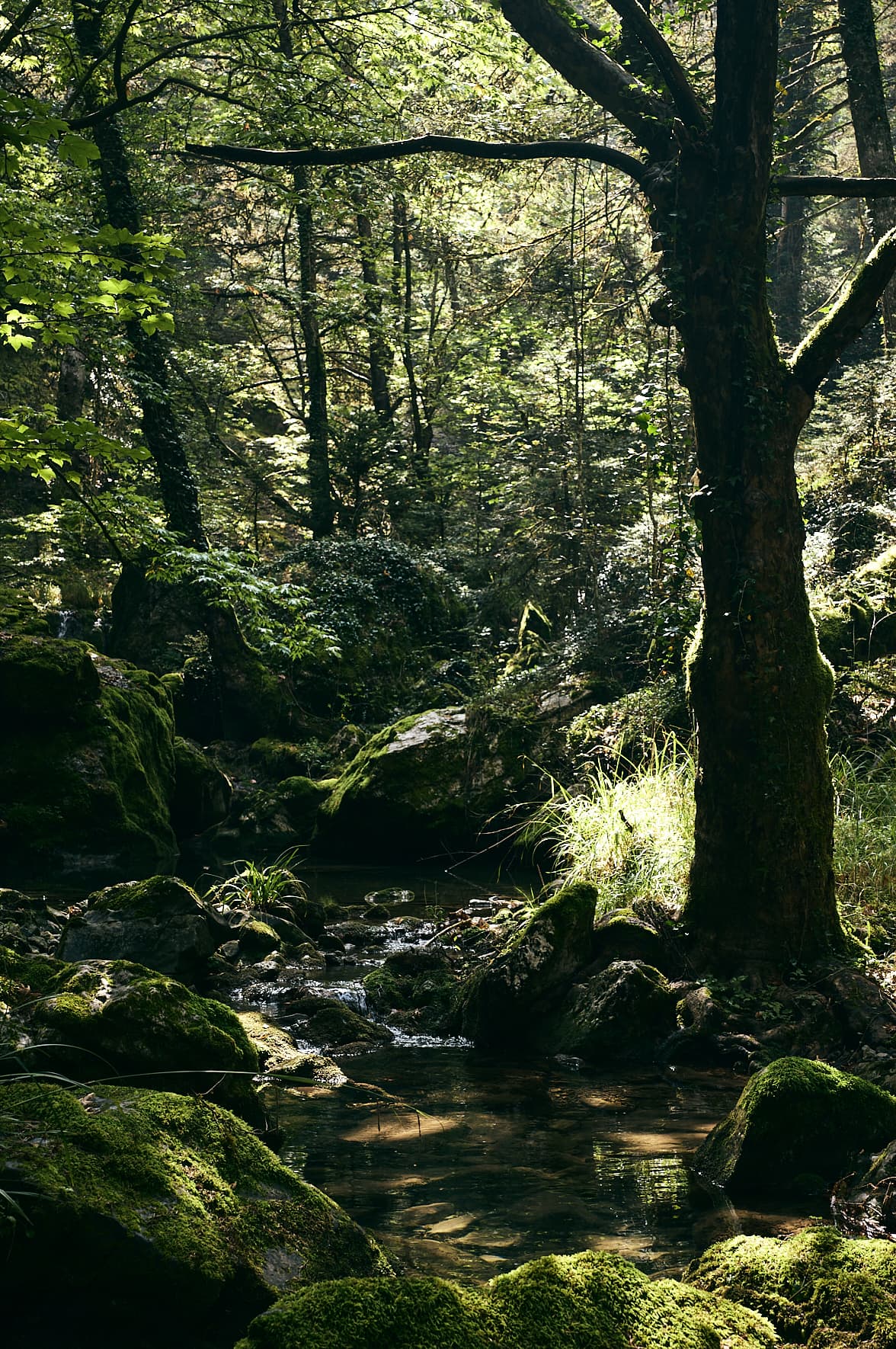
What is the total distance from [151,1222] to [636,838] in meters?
5.88

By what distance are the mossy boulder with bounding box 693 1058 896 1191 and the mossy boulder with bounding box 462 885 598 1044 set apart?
215 centimetres

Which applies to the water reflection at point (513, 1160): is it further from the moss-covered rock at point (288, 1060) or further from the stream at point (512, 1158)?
the moss-covered rock at point (288, 1060)

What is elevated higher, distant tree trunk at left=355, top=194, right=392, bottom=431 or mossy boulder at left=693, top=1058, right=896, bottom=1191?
distant tree trunk at left=355, top=194, right=392, bottom=431

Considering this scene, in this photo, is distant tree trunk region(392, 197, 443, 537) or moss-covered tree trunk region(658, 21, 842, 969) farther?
distant tree trunk region(392, 197, 443, 537)

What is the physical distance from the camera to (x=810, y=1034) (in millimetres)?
5707

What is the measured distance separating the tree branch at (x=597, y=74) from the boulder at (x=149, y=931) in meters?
5.95

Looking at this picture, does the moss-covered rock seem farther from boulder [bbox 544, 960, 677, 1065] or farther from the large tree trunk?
the large tree trunk

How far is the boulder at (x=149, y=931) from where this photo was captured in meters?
6.71

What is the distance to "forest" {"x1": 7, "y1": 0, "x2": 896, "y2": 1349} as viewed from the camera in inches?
117

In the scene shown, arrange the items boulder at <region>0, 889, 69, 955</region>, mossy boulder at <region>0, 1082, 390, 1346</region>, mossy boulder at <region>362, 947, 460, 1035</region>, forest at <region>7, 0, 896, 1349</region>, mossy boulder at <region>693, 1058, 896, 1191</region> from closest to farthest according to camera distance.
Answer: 1. mossy boulder at <region>0, 1082, 390, 1346</region>
2. forest at <region>7, 0, 896, 1349</region>
3. mossy boulder at <region>693, 1058, 896, 1191</region>
4. mossy boulder at <region>362, 947, 460, 1035</region>
5. boulder at <region>0, 889, 69, 955</region>

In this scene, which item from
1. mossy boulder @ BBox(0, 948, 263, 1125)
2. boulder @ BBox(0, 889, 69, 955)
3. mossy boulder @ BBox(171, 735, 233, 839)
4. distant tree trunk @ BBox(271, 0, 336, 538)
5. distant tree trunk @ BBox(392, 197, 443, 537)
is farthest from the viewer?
distant tree trunk @ BBox(392, 197, 443, 537)

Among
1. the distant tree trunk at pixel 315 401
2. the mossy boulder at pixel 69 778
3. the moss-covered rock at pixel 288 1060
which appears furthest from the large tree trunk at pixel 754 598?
the distant tree trunk at pixel 315 401

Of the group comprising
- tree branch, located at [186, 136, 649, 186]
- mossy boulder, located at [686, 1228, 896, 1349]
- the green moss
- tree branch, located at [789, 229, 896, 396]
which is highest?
tree branch, located at [186, 136, 649, 186]

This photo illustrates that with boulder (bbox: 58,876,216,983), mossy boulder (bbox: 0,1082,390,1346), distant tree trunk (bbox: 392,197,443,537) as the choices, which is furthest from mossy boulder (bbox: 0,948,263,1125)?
distant tree trunk (bbox: 392,197,443,537)
